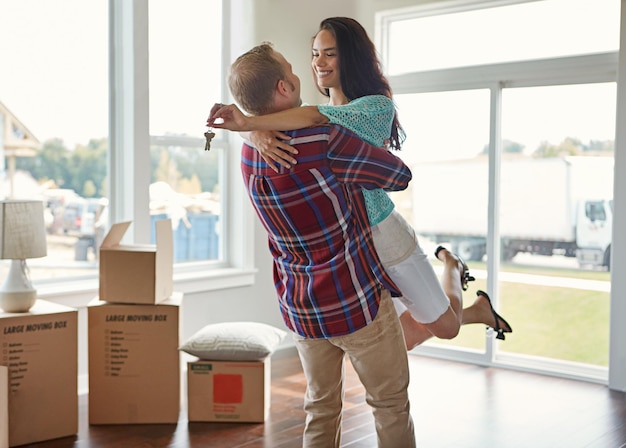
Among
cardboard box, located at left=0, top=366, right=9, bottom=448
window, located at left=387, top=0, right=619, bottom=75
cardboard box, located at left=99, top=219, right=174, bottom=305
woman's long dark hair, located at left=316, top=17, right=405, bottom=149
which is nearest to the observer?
woman's long dark hair, located at left=316, top=17, right=405, bottom=149

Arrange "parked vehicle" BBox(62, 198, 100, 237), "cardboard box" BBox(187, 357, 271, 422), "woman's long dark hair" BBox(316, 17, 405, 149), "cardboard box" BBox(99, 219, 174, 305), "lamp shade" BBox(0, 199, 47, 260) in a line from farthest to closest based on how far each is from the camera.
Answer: "parked vehicle" BBox(62, 198, 100, 237)
"cardboard box" BBox(187, 357, 271, 422)
"cardboard box" BBox(99, 219, 174, 305)
"lamp shade" BBox(0, 199, 47, 260)
"woman's long dark hair" BBox(316, 17, 405, 149)

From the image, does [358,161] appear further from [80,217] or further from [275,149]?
[80,217]

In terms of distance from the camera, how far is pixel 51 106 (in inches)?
160

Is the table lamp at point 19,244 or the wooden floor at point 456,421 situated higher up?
the table lamp at point 19,244

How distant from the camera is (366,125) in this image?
80.5 inches

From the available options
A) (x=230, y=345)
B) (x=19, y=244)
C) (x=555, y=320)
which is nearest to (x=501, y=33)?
(x=555, y=320)

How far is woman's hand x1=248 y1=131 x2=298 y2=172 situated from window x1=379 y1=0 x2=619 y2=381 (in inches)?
120

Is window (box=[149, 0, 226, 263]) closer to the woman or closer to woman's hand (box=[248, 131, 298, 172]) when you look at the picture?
the woman

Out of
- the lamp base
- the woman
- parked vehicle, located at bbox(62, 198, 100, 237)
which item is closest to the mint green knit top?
the woman

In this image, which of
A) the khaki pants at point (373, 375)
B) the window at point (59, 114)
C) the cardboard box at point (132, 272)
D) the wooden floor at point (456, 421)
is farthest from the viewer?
the window at point (59, 114)

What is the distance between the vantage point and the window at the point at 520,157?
4.48 metres

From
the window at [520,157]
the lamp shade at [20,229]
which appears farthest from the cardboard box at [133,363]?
the window at [520,157]

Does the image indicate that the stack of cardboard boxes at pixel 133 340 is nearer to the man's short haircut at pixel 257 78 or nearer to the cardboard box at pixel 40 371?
the cardboard box at pixel 40 371

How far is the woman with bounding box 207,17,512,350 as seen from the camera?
1966mm
